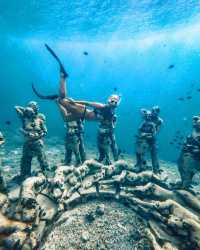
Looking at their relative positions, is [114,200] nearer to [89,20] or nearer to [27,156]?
[27,156]

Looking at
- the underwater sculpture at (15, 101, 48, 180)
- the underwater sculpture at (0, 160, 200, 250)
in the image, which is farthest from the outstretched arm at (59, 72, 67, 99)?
the underwater sculpture at (0, 160, 200, 250)

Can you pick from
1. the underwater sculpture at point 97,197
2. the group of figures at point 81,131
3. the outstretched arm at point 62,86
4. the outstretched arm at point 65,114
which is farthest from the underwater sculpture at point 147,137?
the outstretched arm at point 62,86

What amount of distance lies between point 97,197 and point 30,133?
372 cm

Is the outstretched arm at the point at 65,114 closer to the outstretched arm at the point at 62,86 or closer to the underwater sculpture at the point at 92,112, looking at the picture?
the underwater sculpture at the point at 92,112

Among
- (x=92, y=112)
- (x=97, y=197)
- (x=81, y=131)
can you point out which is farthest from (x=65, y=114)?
(x=97, y=197)

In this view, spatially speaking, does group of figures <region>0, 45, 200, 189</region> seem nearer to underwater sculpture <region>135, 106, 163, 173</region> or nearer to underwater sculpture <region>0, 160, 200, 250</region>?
underwater sculpture <region>135, 106, 163, 173</region>

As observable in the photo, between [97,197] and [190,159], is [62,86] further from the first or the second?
[190,159]

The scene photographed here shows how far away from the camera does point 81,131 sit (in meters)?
11.2

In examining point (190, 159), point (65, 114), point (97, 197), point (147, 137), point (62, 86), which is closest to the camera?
point (97, 197)

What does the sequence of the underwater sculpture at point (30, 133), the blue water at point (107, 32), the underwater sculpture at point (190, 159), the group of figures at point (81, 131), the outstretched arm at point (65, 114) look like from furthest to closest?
the blue water at point (107, 32)
the outstretched arm at point (65, 114)
the underwater sculpture at point (30, 133)
the group of figures at point (81, 131)
the underwater sculpture at point (190, 159)

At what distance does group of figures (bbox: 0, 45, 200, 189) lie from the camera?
8.81 metres

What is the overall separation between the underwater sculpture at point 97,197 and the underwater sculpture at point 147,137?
2.25 metres

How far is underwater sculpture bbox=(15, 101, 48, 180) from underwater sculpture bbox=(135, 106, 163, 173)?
4117 mm

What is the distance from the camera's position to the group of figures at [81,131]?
881 centimetres
